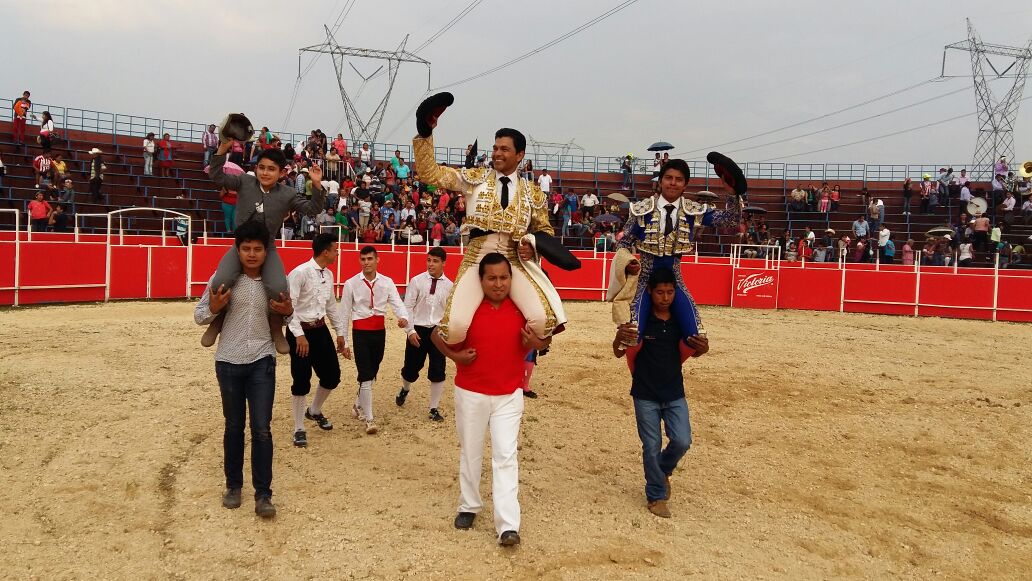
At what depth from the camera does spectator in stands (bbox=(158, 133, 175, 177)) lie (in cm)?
2659

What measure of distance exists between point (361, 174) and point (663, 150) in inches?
520

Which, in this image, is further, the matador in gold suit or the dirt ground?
the matador in gold suit

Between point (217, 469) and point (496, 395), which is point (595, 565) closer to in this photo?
point (496, 395)

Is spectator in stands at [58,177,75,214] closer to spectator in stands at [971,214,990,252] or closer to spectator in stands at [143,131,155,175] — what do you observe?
spectator in stands at [143,131,155,175]

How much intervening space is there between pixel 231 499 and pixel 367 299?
9.54 feet

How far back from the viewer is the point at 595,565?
477 cm

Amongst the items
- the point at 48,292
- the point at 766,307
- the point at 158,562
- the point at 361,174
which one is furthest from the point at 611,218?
the point at 158,562

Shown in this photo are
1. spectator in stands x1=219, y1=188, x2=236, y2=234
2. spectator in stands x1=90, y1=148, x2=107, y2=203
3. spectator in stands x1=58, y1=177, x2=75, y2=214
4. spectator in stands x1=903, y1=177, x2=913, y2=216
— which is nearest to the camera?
spectator in stands x1=219, y1=188, x2=236, y2=234

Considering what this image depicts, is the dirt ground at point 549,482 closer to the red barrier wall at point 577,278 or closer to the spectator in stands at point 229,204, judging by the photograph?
the spectator in stands at point 229,204

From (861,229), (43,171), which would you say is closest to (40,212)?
(43,171)

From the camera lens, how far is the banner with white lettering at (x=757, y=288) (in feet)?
74.3

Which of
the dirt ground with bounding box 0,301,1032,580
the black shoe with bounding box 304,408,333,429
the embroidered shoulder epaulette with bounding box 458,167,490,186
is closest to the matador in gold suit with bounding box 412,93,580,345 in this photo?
the embroidered shoulder epaulette with bounding box 458,167,490,186

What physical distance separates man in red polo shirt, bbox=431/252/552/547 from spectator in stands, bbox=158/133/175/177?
24777 mm

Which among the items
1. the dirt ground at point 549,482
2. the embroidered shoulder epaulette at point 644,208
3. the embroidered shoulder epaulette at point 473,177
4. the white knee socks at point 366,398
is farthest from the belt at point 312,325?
the embroidered shoulder epaulette at point 644,208
